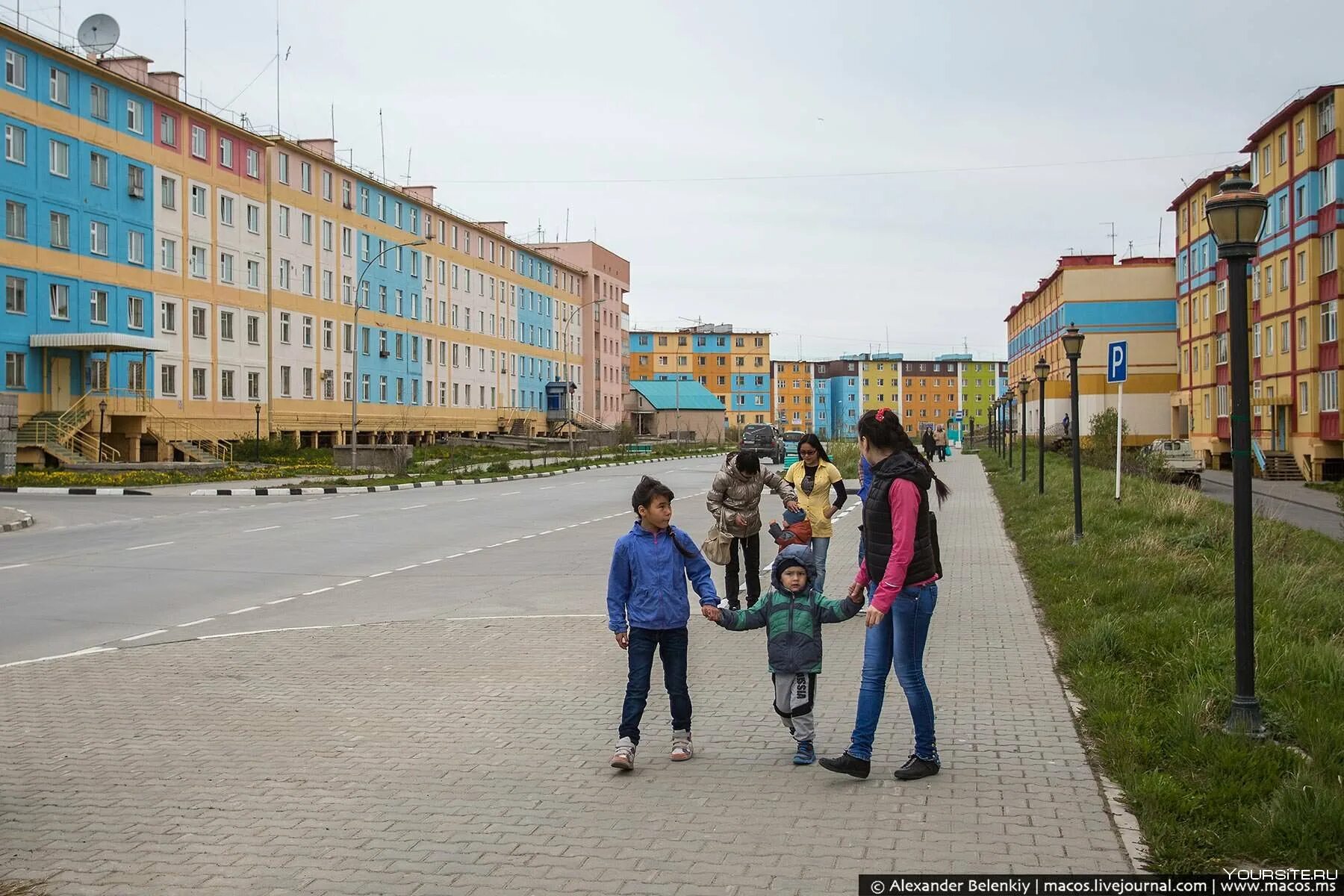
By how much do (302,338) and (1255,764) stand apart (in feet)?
180

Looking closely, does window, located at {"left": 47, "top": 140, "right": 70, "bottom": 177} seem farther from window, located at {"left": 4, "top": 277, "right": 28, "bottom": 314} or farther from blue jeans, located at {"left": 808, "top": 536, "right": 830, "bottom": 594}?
blue jeans, located at {"left": 808, "top": 536, "right": 830, "bottom": 594}

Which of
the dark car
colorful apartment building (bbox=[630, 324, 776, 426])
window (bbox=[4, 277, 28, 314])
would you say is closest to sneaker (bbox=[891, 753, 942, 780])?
window (bbox=[4, 277, 28, 314])

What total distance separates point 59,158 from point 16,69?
3.16 metres

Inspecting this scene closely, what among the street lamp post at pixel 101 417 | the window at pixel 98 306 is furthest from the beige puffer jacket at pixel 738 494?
the window at pixel 98 306

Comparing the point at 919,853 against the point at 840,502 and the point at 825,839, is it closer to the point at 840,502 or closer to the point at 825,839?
the point at 825,839

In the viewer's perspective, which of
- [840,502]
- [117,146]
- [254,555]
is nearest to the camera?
[840,502]

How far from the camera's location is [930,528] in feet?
19.2

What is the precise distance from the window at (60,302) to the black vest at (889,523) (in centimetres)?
4186

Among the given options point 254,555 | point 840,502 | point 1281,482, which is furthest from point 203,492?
point 1281,482

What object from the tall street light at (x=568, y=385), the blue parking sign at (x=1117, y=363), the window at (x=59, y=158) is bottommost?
the blue parking sign at (x=1117, y=363)

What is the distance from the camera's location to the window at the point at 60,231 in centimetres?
4103

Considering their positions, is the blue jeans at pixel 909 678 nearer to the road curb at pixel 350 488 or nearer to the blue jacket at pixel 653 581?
the blue jacket at pixel 653 581

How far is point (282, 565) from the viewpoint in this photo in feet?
51.2

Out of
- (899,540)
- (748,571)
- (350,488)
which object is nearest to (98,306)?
(350,488)
